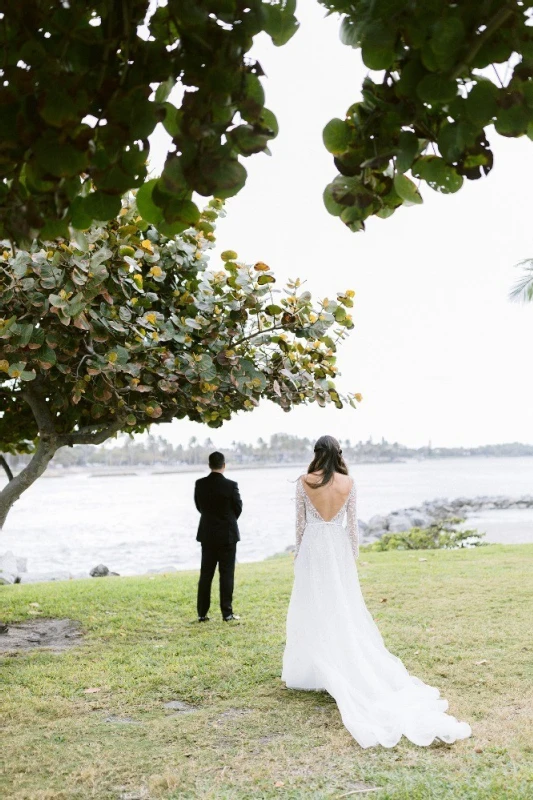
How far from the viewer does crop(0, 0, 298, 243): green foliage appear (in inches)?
64.9

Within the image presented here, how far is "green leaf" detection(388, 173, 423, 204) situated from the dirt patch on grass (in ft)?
23.1

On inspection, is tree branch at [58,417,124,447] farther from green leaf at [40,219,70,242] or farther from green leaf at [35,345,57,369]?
green leaf at [40,219,70,242]

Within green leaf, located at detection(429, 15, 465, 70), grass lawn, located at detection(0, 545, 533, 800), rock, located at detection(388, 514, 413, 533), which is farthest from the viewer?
rock, located at detection(388, 514, 413, 533)

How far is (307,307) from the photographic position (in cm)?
680

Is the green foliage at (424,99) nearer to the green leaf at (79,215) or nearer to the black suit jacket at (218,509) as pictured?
the green leaf at (79,215)

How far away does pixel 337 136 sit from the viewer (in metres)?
1.85

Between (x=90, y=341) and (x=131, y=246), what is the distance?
0.92m

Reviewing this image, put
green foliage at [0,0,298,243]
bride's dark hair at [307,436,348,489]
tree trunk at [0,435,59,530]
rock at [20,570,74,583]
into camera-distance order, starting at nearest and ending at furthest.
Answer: green foliage at [0,0,298,243] → bride's dark hair at [307,436,348,489] → tree trunk at [0,435,59,530] → rock at [20,570,74,583]

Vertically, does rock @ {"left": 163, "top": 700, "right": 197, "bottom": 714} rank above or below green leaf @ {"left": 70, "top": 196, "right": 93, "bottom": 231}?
below

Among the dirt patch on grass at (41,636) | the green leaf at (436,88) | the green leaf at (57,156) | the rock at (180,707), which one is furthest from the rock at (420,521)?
the green leaf at (57,156)

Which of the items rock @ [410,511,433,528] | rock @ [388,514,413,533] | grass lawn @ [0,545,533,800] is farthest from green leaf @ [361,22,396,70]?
rock @ [410,511,433,528]

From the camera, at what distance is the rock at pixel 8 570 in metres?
13.8

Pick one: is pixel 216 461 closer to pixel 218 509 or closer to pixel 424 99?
Result: pixel 218 509

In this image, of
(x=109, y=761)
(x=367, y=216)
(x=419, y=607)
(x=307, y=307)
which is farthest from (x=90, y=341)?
(x=419, y=607)
